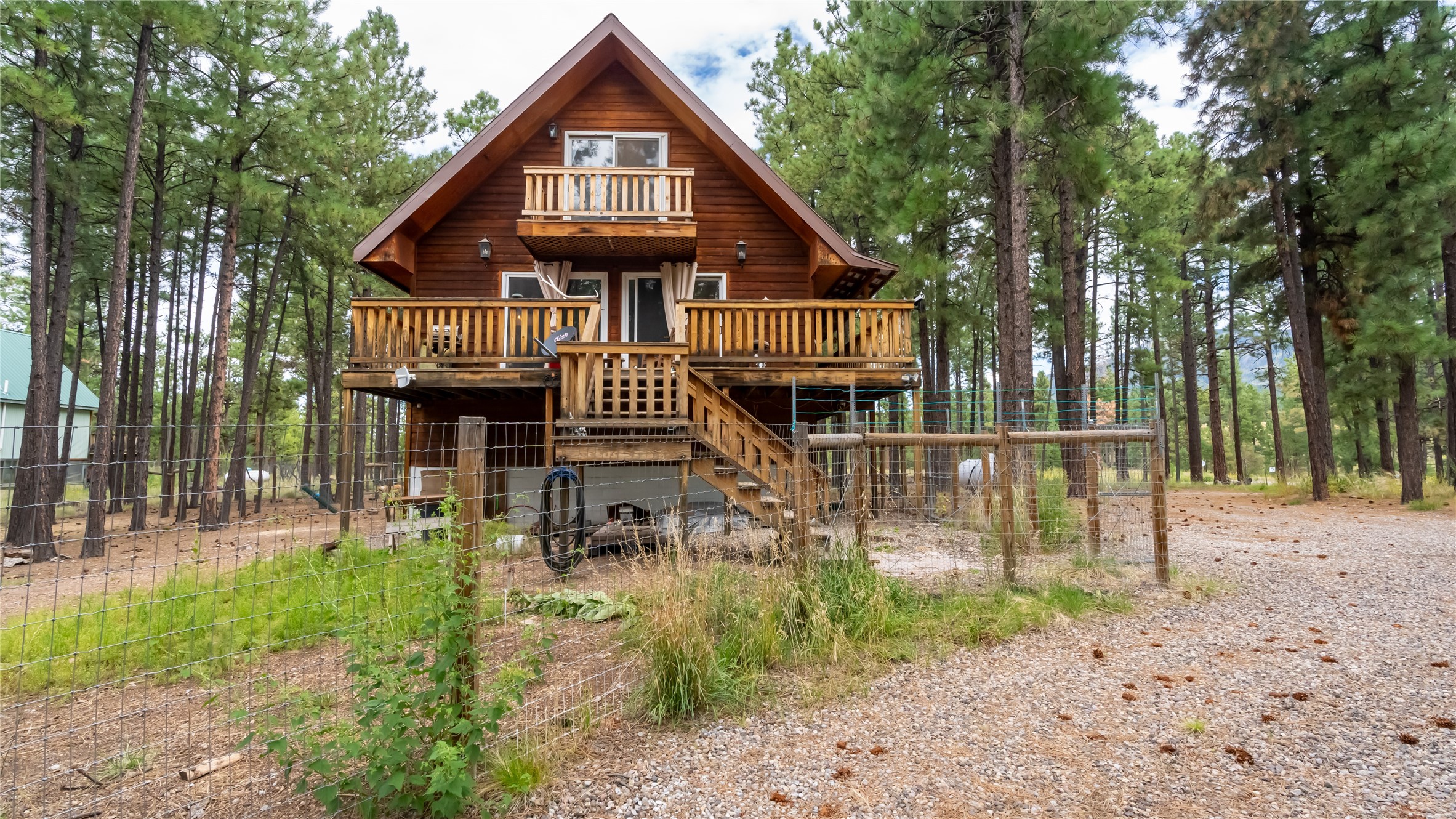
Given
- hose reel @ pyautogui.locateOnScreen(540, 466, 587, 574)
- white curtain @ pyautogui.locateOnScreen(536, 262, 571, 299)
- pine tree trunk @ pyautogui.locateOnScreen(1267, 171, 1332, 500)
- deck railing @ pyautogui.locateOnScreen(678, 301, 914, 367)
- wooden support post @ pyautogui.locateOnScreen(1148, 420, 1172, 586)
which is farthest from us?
pine tree trunk @ pyautogui.locateOnScreen(1267, 171, 1332, 500)

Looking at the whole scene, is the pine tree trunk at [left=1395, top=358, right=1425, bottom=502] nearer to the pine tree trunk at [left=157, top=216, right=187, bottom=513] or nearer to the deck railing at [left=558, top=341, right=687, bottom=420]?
the deck railing at [left=558, top=341, right=687, bottom=420]

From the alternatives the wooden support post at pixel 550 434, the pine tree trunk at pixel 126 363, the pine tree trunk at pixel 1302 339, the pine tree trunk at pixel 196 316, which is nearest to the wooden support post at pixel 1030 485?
the wooden support post at pixel 550 434

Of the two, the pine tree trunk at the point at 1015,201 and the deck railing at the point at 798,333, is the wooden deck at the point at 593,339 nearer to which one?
the deck railing at the point at 798,333

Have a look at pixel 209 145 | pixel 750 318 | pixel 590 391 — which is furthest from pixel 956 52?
pixel 209 145

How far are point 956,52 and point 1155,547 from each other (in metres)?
10.7

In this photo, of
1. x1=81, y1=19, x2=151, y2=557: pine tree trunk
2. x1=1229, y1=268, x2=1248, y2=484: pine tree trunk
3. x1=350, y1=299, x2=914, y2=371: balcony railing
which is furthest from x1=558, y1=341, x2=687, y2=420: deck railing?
x1=1229, y1=268, x2=1248, y2=484: pine tree trunk

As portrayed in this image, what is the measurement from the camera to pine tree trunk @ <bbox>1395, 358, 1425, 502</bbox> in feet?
46.0

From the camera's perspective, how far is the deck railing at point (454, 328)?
387 inches

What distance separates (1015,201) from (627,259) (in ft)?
23.2

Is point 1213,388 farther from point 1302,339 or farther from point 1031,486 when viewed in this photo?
point 1031,486

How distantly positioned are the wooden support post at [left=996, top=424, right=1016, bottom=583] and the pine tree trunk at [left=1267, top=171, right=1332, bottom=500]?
13.5 metres

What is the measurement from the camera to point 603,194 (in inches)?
455

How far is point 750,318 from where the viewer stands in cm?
1045

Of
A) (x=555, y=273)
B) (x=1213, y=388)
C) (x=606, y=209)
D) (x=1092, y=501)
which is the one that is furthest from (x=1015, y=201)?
(x=1213, y=388)
